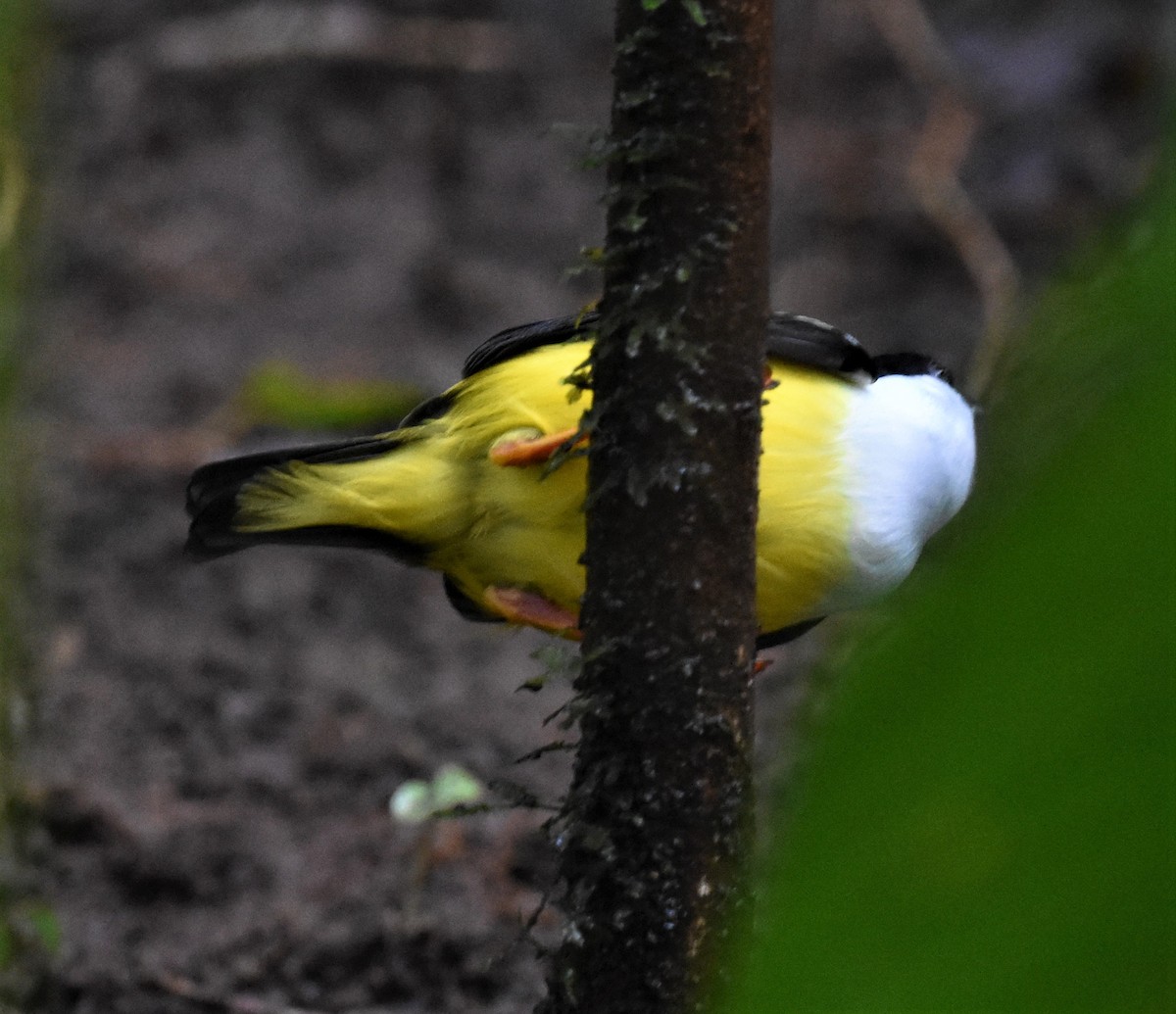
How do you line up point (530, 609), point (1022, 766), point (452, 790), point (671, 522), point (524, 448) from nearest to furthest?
1. point (1022, 766)
2. point (671, 522)
3. point (524, 448)
4. point (530, 609)
5. point (452, 790)

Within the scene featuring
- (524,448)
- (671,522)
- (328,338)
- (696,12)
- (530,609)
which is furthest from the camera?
(328,338)

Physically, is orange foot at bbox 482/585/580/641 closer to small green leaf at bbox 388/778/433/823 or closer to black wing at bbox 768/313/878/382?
→ small green leaf at bbox 388/778/433/823

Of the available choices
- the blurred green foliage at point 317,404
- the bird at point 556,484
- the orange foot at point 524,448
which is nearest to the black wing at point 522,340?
the bird at point 556,484

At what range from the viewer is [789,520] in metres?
2.57

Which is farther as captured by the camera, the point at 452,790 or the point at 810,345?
the point at 452,790

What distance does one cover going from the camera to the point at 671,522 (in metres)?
1.82

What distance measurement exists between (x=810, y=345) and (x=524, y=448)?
509 millimetres

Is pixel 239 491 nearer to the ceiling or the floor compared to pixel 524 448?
nearer to the floor

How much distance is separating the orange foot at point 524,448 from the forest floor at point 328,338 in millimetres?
468

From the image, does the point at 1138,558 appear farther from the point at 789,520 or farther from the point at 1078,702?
the point at 789,520

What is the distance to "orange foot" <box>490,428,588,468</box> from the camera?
2597 millimetres

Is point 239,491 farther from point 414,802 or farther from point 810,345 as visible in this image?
point 810,345

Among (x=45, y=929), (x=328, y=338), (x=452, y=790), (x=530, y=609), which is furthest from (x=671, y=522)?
(x=328, y=338)

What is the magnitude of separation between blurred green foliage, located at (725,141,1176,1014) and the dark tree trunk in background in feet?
4.53
